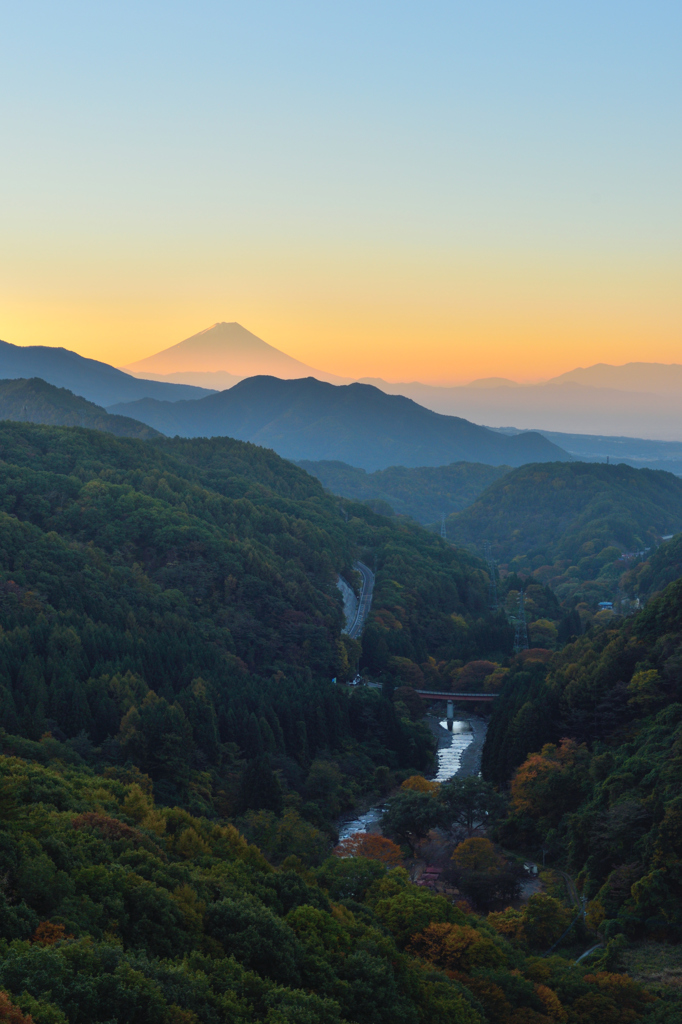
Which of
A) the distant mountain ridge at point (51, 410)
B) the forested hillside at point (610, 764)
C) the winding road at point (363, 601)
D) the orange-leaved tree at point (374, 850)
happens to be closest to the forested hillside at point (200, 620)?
the winding road at point (363, 601)

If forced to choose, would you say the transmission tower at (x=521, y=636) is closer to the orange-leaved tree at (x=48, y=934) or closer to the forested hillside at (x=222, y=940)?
the forested hillside at (x=222, y=940)

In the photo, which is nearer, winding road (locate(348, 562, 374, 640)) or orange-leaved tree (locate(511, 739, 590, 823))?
orange-leaved tree (locate(511, 739, 590, 823))

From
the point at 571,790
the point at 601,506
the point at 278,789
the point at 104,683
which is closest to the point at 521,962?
the point at 571,790

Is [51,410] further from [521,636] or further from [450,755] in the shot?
[450,755]

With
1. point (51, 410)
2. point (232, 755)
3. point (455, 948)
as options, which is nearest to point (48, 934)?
point (455, 948)

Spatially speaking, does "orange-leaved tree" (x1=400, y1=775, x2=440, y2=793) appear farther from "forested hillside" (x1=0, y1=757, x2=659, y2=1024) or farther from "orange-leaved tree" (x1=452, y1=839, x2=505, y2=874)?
"forested hillside" (x1=0, y1=757, x2=659, y2=1024)

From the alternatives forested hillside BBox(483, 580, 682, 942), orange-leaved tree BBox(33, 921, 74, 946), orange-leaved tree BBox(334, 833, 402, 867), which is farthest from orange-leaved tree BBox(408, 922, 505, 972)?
orange-leaved tree BBox(33, 921, 74, 946)
